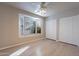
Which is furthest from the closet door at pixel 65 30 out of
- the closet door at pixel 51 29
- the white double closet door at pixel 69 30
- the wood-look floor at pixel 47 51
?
the wood-look floor at pixel 47 51

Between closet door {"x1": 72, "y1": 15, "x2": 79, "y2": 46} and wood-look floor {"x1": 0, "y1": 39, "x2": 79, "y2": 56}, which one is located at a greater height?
closet door {"x1": 72, "y1": 15, "x2": 79, "y2": 46}

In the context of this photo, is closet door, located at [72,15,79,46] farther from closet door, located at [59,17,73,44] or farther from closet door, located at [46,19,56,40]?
closet door, located at [46,19,56,40]

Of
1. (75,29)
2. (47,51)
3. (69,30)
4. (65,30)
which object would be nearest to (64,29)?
(65,30)

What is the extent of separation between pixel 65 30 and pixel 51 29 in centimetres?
174

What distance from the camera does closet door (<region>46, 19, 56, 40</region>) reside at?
7213 mm

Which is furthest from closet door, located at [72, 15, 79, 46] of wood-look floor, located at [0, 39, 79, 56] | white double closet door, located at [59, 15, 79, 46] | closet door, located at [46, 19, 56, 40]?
closet door, located at [46, 19, 56, 40]

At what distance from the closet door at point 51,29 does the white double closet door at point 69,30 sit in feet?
2.56

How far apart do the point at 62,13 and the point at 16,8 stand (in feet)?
10.2

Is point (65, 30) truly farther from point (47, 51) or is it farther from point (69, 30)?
point (47, 51)

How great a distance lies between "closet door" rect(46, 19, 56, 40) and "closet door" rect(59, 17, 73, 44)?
2.56 ft

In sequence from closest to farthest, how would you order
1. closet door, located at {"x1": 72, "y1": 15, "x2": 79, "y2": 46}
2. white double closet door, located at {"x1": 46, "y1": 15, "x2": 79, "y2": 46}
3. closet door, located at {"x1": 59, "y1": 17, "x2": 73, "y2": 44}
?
1. closet door, located at {"x1": 72, "y1": 15, "x2": 79, "y2": 46}
2. white double closet door, located at {"x1": 46, "y1": 15, "x2": 79, "y2": 46}
3. closet door, located at {"x1": 59, "y1": 17, "x2": 73, "y2": 44}

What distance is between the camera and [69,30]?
18.4 ft

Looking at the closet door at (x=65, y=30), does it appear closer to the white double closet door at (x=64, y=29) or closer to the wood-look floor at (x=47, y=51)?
the white double closet door at (x=64, y=29)

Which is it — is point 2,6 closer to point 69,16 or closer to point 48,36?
point 69,16
